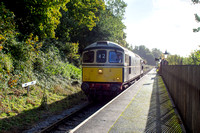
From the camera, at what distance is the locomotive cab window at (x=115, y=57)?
10914mm

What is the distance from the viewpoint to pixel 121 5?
30.1 meters

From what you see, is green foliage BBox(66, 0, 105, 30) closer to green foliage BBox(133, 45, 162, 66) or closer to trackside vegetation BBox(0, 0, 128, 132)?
trackside vegetation BBox(0, 0, 128, 132)

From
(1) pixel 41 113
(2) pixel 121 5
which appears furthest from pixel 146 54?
(1) pixel 41 113

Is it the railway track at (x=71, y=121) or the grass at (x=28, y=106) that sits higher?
the grass at (x=28, y=106)

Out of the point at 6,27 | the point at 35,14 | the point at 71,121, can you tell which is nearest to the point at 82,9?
the point at 35,14

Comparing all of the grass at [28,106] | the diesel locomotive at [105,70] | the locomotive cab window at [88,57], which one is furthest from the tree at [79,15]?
the grass at [28,106]

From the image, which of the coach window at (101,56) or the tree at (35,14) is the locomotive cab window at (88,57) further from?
the tree at (35,14)

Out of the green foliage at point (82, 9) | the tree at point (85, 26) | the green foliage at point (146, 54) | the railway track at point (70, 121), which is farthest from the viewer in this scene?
the green foliage at point (146, 54)

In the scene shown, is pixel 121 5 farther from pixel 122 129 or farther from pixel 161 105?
pixel 122 129

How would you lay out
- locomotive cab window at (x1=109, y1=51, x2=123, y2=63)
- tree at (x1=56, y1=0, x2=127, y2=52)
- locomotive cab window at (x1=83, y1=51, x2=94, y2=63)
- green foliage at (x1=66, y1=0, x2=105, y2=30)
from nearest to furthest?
locomotive cab window at (x1=109, y1=51, x2=123, y2=63)
locomotive cab window at (x1=83, y1=51, x2=94, y2=63)
green foliage at (x1=66, y1=0, x2=105, y2=30)
tree at (x1=56, y1=0, x2=127, y2=52)

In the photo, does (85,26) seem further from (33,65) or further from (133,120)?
(133,120)

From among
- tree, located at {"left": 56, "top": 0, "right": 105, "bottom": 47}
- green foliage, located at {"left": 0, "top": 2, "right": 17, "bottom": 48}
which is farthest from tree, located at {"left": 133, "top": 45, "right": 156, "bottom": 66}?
green foliage, located at {"left": 0, "top": 2, "right": 17, "bottom": 48}

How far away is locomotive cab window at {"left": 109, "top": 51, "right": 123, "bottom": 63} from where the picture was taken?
1091cm

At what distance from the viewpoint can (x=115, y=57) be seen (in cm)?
1101
